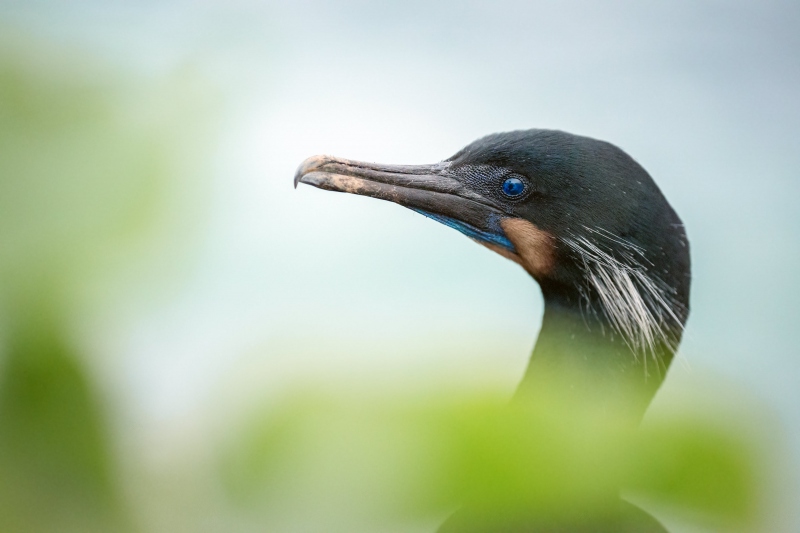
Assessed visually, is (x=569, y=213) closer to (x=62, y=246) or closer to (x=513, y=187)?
(x=513, y=187)

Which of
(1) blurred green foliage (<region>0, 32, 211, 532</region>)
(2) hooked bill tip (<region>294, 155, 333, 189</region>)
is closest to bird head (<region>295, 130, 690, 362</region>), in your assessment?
(2) hooked bill tip (<region>294, 155, 333, 189</region>)

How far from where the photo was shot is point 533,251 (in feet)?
3.10

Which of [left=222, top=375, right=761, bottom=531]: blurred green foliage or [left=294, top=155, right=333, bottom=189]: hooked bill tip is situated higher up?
[left=294, top=155, right=333, bottom=189]: hooked bill tip

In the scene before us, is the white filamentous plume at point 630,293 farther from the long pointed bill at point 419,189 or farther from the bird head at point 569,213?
the long pointed bill at point 419,189

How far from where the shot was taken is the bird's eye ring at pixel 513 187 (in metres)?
0.92

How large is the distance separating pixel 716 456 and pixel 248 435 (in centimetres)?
10

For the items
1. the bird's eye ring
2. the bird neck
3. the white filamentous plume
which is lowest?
the bird neck

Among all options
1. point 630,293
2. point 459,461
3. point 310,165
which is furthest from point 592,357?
point 459,461

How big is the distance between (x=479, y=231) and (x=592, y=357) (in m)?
0.21

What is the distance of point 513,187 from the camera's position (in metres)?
0.92

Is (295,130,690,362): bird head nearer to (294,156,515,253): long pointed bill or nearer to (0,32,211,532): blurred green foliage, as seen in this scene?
(294,156,515,253): long pointed bill

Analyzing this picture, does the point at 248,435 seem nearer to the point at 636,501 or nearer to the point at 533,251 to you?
the point at 636,501

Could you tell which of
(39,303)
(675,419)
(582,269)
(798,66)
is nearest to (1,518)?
(39,303)

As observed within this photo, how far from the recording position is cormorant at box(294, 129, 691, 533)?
859mm
